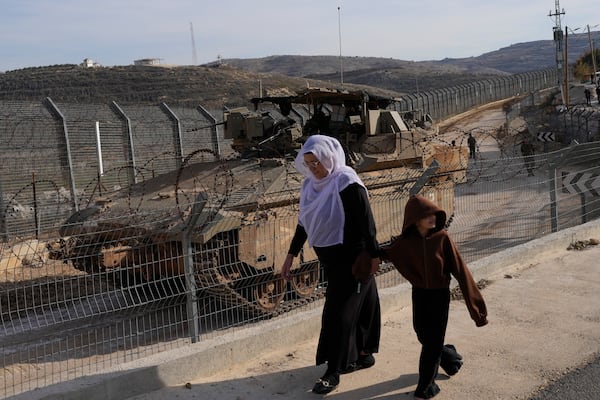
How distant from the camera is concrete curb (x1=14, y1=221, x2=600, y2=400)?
14.6 feet

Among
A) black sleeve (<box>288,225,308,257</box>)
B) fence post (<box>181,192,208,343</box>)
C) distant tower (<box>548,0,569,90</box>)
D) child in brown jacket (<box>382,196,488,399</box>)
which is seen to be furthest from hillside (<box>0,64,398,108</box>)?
child in brown jacket (<box>382,196,488,399</box>)

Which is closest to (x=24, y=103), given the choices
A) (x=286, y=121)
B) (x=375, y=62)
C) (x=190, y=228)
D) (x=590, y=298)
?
(x=286, y=121)

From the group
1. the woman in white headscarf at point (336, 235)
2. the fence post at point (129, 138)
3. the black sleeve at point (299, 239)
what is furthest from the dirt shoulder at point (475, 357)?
the fence post at point (129, 138)

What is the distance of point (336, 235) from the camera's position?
14.8 feet

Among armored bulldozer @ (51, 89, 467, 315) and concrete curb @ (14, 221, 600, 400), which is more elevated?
armored bulldozer @ (51, 89, 467, 315)

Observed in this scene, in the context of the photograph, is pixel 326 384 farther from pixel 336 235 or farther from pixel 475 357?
pixel 475 357

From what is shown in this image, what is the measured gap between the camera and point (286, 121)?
1058 cm

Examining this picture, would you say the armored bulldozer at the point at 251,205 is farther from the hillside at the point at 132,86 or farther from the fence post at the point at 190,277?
the hillside at the point at 132,86

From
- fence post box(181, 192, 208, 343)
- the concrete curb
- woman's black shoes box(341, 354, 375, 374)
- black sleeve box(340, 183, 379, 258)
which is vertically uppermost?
black sleeve box(340, 183, 379, 258)

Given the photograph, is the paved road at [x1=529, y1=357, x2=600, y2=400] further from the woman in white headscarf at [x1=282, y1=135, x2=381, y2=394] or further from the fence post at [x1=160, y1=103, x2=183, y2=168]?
the fence post at [x1=160, y1=103, x2=183, y2=168]

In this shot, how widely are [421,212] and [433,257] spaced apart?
298 mm

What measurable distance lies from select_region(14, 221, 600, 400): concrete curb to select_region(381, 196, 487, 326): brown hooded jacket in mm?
1532

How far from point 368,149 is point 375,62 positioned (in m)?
133

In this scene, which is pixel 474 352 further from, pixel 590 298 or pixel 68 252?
pixel 68 252
